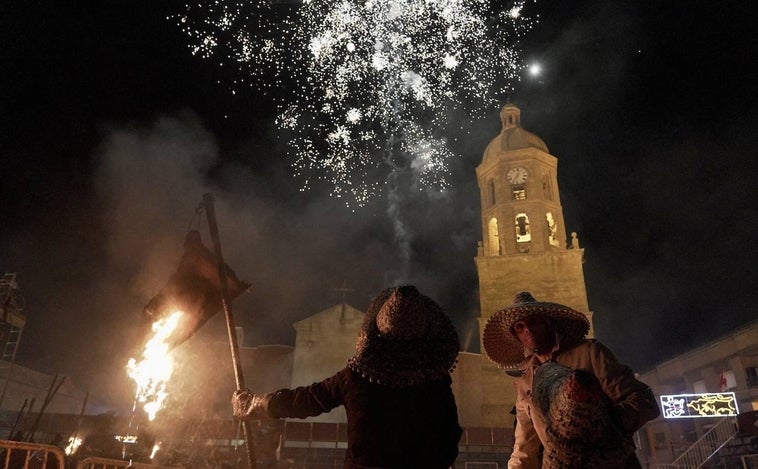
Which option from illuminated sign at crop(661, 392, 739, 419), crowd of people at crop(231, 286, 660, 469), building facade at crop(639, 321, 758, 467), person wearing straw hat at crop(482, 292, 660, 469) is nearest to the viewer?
person wearing straw hat at crop(482, 292, 660, 469)

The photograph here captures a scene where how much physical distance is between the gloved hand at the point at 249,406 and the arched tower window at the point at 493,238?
91.6 ft

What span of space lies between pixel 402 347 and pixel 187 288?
4.77 meters

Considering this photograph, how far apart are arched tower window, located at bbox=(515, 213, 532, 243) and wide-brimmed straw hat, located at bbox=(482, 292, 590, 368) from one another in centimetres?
2618

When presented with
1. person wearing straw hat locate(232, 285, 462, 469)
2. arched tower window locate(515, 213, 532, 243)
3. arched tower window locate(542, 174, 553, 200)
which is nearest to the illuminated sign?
arched tower window locate(515, 213, 532, 243)

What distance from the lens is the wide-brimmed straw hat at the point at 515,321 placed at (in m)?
3.39

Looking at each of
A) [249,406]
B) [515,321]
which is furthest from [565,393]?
[249,406]

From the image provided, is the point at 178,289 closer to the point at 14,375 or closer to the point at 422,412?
the point at 422,412

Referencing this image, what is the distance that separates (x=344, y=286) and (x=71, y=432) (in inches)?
669

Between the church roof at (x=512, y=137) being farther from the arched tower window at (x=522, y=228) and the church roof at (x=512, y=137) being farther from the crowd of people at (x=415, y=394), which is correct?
the crowd of people at (x=415, y=394)

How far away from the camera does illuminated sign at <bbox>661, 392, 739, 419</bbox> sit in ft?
65.5

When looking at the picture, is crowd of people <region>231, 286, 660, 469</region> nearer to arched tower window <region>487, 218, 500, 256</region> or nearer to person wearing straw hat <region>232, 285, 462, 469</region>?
person wearing straw hat <region>232, 285, 462, 469</region>

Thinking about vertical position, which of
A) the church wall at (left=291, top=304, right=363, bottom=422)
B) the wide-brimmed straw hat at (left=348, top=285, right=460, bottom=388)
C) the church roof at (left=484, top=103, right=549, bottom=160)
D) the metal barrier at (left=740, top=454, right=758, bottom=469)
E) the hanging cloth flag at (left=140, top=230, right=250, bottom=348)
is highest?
the church roof at (left=484, top=103, right=549, bottom=160)

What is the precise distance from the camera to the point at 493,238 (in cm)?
3022

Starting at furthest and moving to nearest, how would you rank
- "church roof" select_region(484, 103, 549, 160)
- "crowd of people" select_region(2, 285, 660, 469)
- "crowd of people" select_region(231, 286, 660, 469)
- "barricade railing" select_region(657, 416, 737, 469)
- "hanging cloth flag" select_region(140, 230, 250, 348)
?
"church roof" select_region(484, 103, 549, 160)
"barricade railing" select_region(657, 416, 737, 469)
"hanging cloth flag" select_region(140, 230, 250, 348)
"crowd of people" select_region(231, 286, 660, 469)
"crowd of people" select_region(2, 285, 660, 469)
